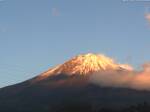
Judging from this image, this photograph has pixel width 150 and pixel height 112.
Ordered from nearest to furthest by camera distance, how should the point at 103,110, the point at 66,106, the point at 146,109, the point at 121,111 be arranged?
the point at 66,106
the point at 103,110
the point at 146,109
the point at 121,111

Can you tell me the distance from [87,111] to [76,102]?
2610mm

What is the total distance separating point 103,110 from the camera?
104062 millimetres

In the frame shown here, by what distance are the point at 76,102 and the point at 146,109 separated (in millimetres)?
24097

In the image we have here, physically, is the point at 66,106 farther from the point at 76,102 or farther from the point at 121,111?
the point at 121,111

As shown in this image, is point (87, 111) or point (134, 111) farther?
point (134, 111)

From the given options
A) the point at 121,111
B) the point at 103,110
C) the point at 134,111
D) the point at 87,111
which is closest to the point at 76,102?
the point at 87,111

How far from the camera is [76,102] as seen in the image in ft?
314

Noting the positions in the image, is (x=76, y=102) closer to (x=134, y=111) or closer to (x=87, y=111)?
(x=87, y=111)

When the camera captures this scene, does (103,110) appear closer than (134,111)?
Yes

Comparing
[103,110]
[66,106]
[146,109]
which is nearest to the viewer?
[66,106]

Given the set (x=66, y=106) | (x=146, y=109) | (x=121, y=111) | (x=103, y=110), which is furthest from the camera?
(x=121, y=111)

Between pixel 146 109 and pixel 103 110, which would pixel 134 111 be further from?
pixel 103 110

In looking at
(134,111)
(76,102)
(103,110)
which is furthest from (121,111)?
(76,102)

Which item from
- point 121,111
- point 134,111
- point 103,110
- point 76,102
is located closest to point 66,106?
point 76,102
